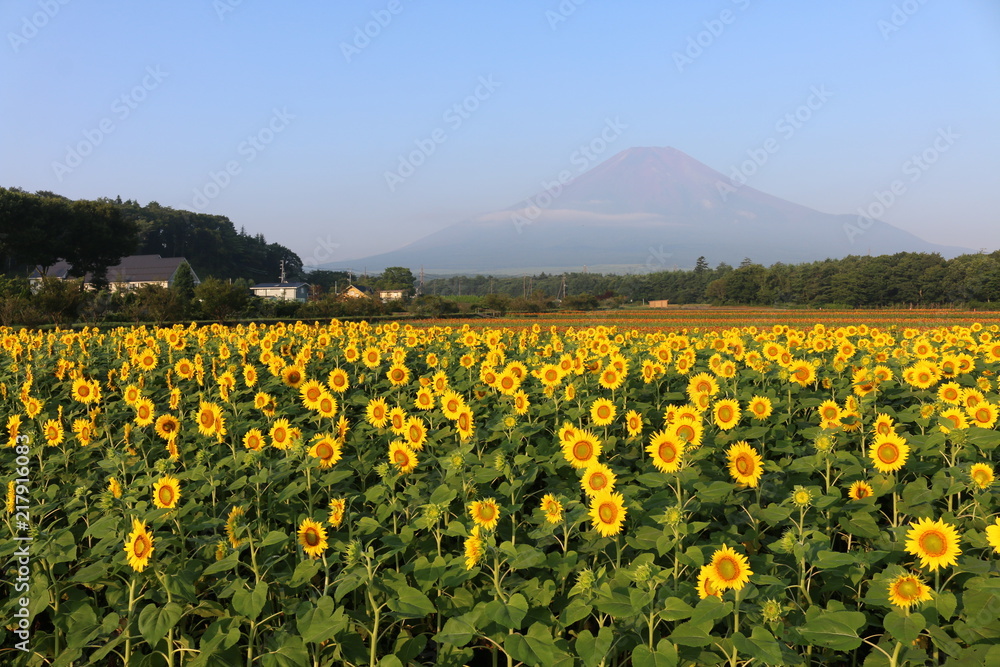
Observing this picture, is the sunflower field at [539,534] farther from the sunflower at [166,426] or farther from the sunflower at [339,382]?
the sunflower at [339,382]

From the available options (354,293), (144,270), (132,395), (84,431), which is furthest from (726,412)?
(144,270)

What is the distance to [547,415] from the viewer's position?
14.1 ft

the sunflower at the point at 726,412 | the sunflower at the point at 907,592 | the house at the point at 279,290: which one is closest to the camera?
the sunflower at the point at 907,592

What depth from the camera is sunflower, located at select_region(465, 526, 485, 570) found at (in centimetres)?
253

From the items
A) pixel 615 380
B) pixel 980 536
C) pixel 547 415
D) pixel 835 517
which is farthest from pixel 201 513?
pixel 980 536

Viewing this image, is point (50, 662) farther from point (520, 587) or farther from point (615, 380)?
point (615, 380)

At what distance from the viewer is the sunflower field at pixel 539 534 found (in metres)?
2.30

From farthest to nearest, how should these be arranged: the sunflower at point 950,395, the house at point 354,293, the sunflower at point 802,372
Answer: the house at point 354,293, the sunflower at point 802,372, the sunflower at point 950,395

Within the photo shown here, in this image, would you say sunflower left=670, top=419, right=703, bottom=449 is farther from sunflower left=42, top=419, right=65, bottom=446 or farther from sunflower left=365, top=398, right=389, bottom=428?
sunflower left=42, top=419, right=65, bottom=446

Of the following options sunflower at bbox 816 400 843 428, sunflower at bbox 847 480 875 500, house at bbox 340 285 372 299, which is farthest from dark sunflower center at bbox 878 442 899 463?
house at bbox 340 285 372 299

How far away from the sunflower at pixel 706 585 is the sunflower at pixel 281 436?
8.10ft

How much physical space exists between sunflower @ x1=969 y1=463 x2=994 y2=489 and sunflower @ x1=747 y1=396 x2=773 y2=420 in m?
1.17

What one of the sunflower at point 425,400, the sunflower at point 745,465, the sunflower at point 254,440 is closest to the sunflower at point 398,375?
the sunflower at point 425,400

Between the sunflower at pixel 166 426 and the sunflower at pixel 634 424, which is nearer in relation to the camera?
the sunflower at pixel 634 424
